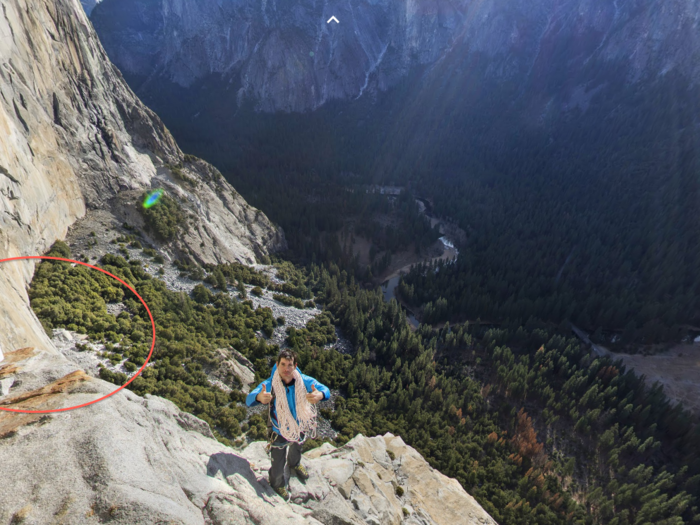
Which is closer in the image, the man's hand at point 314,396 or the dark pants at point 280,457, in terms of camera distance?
the man's hand at point 314,396

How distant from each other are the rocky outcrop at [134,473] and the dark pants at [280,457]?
0.37m

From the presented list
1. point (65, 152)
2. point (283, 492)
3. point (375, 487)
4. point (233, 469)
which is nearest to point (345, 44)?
point (65, 152)

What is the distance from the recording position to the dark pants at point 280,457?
10.2m

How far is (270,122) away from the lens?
142m

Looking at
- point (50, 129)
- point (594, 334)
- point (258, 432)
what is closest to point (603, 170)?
point (594, 334)

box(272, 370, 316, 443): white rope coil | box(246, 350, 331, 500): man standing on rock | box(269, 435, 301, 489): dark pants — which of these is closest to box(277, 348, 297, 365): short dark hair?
box(246, 350, 331, 500): man standing on rock

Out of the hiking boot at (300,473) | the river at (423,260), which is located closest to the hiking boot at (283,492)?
the hiking boot at (300,473)

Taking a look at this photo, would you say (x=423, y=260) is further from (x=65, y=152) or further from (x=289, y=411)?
(x=289, y=411)

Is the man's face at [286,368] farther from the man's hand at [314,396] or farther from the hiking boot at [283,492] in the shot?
the hiking boot at [283,492]

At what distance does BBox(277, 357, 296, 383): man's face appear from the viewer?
29.3ft

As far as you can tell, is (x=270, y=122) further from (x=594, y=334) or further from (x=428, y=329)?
(x=594, y=334)

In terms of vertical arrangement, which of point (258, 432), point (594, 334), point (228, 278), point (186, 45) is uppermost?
point (186, 45)

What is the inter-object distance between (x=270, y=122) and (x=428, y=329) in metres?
125

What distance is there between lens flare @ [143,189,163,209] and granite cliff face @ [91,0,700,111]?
124 m
